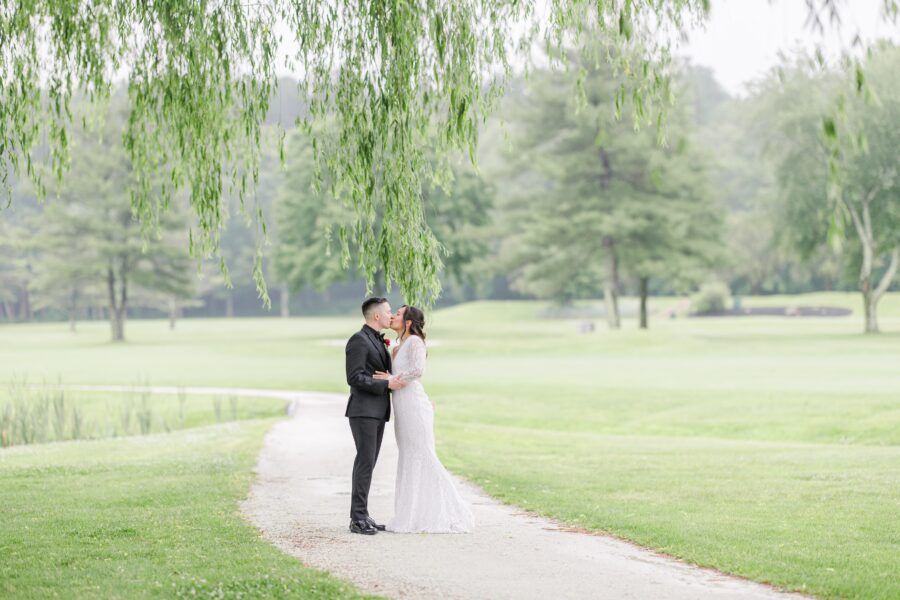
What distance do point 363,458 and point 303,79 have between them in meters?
3.33

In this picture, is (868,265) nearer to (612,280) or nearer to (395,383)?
(612,280)

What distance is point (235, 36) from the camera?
9383 mm

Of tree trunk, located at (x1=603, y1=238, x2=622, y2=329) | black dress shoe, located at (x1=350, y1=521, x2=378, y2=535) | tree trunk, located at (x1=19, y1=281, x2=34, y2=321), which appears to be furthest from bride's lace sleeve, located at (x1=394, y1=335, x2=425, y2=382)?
tree trunk, located at (x1=19, y1=281, x2=34, y2=321)

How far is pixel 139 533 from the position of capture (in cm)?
934

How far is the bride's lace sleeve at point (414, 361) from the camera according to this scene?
30.0 ft

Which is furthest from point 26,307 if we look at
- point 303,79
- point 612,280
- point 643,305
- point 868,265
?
point 303,79

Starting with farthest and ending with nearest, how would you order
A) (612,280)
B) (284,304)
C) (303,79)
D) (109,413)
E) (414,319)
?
(284,304) → (612,280) → (109,413) → (303,79) → (414,319)

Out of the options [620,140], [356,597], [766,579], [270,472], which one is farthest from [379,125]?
[620,140]

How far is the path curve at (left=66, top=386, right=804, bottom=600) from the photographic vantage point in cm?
719

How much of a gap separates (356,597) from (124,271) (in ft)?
205

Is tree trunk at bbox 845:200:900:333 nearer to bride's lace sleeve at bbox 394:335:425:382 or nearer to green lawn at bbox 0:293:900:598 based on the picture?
green lawn at bbox 0:293:900:598

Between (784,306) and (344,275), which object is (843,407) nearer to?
(344,275)

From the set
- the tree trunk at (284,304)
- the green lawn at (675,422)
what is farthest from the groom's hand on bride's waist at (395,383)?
the tree trunk at (284,304)

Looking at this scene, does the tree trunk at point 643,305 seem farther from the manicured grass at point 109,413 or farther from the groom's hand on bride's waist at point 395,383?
the groom's hand on bride's waist at point 395,383
